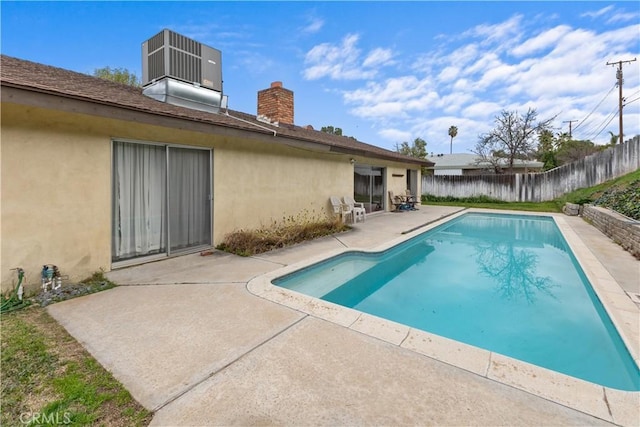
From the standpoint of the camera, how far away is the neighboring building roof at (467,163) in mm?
28172

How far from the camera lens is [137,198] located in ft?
19.3

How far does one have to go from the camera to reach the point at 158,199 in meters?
6.20

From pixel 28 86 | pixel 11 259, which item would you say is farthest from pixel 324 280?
pixel 28 86

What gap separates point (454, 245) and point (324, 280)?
5.26 m

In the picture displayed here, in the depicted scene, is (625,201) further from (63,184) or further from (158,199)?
(63,184)

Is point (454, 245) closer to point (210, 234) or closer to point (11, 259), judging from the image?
point (210, 234)

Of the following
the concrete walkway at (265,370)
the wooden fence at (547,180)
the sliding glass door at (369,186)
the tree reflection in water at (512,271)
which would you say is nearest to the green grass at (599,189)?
the wooden fence at (547,180)

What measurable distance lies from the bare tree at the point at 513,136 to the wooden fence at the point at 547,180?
7764mm

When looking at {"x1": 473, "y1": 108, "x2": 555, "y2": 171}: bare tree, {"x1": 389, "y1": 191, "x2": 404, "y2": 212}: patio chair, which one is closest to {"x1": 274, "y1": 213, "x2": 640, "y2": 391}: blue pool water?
{"x1": 389, "y1": 191, "x2": 404, "y2": 212}: patio chair

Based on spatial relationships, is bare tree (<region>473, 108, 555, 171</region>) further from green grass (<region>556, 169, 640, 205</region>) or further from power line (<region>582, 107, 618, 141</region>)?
green grass (<region>556, 169, 640, 205</region>)

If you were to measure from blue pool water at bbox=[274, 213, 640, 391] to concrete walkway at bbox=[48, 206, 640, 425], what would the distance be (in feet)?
4.72

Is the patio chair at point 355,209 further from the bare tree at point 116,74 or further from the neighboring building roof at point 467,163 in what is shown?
the bare tree at point 116,74

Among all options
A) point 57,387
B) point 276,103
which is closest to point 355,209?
point 276,103

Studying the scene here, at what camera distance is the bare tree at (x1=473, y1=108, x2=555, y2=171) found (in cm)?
2464
